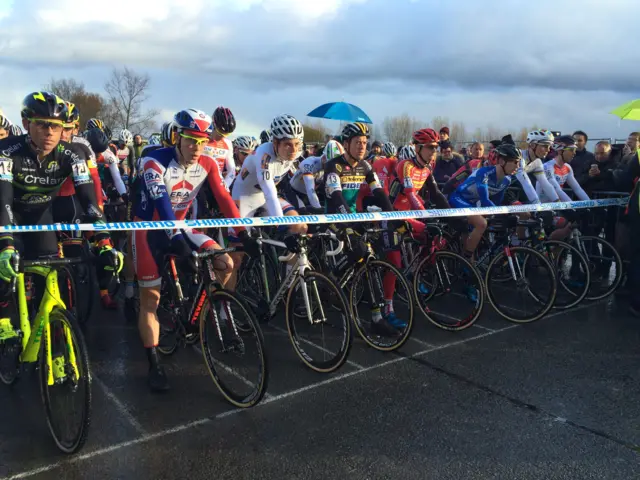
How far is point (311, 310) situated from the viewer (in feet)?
15.1

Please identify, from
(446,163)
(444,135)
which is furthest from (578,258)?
(444,135)

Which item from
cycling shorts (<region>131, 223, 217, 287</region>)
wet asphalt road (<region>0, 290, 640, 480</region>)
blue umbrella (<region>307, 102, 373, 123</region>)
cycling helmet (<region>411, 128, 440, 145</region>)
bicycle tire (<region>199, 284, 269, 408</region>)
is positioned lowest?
wet asphalt road (<region>0, 290, 640, 480</region>)

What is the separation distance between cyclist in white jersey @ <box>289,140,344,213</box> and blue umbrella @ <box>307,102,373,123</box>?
5418 millimetres

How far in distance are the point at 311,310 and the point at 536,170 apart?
4.33 m

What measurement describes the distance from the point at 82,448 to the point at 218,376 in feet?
3.53

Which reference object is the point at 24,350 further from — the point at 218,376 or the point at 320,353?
the point at 320,353

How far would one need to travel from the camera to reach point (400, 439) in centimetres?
359

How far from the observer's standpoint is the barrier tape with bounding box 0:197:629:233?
13.8ft

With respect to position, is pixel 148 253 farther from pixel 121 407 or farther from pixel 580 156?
pixel 580 156

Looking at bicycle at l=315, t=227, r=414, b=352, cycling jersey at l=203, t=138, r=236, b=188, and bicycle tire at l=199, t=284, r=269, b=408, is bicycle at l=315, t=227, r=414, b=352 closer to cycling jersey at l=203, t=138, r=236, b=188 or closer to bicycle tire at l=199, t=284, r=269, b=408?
bicycle tire at l=199, t=284, r=269, b=408

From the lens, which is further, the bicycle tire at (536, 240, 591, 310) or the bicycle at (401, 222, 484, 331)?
the bicycle tire at (536, 240, 591, 310)

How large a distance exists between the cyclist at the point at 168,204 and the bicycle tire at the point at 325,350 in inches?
23.6

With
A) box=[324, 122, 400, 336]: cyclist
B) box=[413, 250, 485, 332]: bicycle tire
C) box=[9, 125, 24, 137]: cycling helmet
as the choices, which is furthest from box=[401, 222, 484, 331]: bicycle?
box=[9, 125, 24, 137]: cycling helmet

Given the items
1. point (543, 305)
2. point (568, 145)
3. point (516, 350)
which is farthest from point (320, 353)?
point (568, 145)
